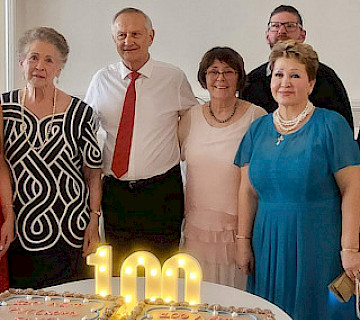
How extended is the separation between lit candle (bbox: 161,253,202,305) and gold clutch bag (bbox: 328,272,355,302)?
24.1 inches

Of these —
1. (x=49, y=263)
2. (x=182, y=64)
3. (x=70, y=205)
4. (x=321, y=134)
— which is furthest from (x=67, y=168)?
(x=182, y=64)

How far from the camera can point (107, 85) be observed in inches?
98.3

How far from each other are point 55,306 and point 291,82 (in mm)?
1141

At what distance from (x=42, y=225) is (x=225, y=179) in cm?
75

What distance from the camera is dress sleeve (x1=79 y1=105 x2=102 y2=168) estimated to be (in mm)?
2221

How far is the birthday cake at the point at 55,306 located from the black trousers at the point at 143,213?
808 millimetres

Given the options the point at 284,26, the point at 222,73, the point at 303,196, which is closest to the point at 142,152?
the point at 222,73

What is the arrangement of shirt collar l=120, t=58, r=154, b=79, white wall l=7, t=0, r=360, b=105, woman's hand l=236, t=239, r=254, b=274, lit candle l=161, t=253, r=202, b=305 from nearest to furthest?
lit candle l=161, t=253, r=202, b=305
woman's hand l=236, t=239, r=254, b=274
shirt collar l=120, t=58, r=154, b=79
white wall l=7, t=0, r=360, b=105

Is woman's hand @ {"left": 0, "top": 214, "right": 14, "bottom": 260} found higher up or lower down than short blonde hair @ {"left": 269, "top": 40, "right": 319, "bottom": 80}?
lower down

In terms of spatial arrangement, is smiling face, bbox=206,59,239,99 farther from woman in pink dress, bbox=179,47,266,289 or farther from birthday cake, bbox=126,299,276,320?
birthday cake, bbox=126,299,276,320

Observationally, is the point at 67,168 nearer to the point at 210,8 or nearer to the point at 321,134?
the point at 321,134

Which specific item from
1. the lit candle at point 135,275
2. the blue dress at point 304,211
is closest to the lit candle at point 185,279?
the lit candle at point 135,275

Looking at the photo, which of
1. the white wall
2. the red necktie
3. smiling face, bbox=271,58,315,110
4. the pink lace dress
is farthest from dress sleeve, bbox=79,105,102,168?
the white wall

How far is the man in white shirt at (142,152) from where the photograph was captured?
94.6 inches
